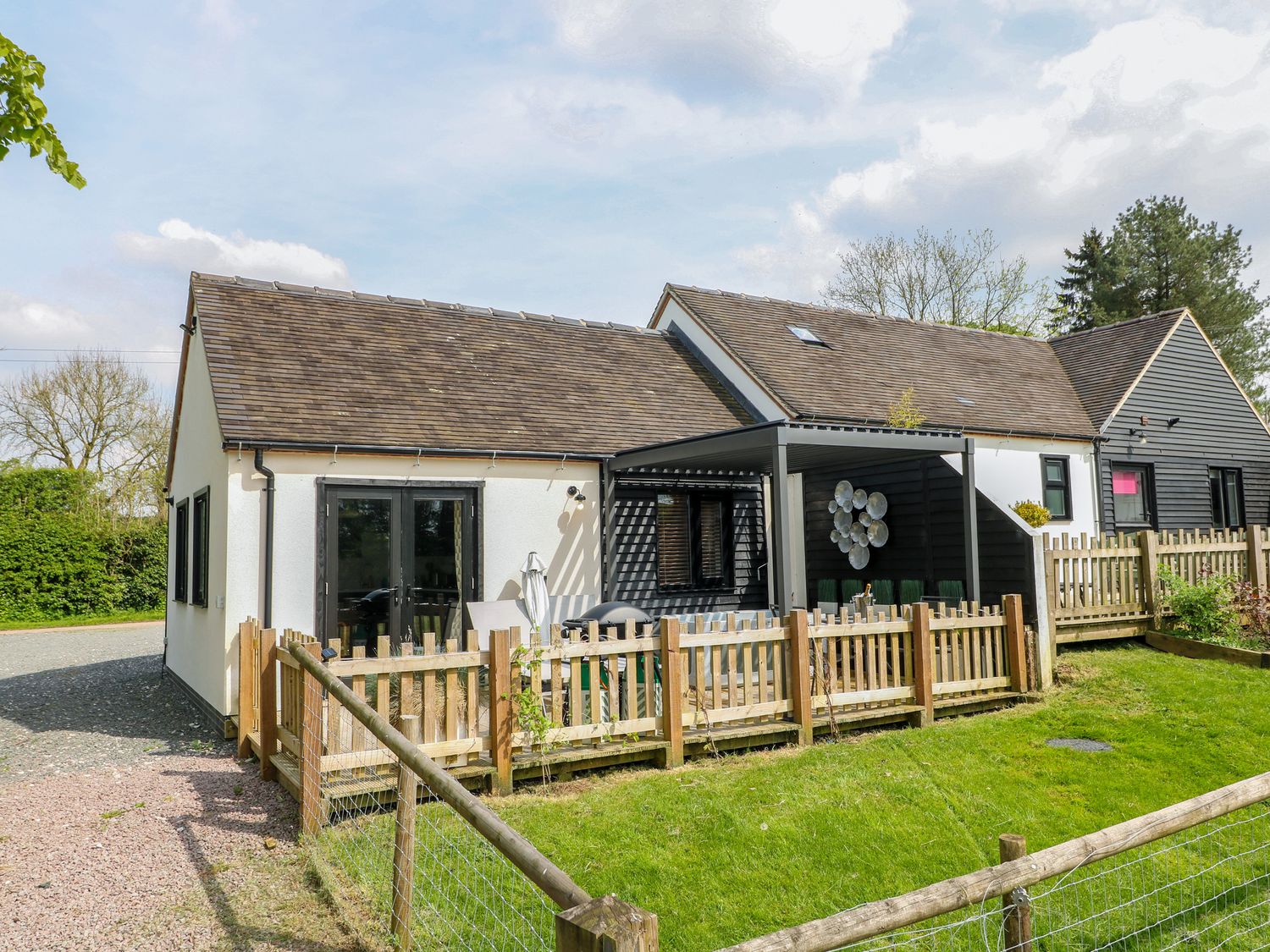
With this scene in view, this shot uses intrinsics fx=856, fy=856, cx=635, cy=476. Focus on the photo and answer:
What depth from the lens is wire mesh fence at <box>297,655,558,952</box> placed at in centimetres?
427

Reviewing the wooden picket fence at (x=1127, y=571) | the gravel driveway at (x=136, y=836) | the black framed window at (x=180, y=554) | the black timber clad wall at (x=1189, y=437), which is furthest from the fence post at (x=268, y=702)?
the black timber clad wall at (x=1189, y=437)

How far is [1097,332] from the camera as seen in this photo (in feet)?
69.4

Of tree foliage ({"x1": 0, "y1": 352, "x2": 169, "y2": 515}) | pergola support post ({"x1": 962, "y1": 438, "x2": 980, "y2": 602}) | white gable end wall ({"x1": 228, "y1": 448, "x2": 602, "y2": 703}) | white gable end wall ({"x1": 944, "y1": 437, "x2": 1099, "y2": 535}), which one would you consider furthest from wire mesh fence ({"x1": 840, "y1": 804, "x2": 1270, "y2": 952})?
tree foliage ({"x1": 0, "y1": 352, "x2": 169, "y2": 515})

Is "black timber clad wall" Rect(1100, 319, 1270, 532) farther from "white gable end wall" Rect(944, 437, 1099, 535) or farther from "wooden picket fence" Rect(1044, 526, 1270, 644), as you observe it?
"wooden picket fence" Rect(1044, 526, 1270, 644)

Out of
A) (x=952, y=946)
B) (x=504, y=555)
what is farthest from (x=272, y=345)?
(x=952, y=946)

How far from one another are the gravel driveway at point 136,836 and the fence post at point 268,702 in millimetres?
158

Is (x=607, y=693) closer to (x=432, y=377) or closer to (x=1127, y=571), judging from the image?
(x=432, y=377)

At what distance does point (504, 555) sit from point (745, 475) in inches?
180

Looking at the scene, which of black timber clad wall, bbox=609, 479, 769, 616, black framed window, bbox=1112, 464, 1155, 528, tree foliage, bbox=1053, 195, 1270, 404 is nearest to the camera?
black timber clad wall, bbox=609, 479, 769, 616

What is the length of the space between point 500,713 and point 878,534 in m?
8.91

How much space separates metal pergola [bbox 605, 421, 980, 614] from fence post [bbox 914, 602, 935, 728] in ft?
4.61

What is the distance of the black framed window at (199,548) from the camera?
11.0 meters

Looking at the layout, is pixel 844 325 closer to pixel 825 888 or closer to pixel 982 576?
pixel 982 576

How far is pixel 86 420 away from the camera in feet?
98.1
